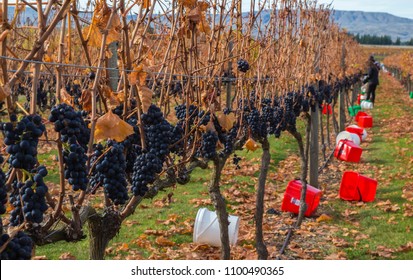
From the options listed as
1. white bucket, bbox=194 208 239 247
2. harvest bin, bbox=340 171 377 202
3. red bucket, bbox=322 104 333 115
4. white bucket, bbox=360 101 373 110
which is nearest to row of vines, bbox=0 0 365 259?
white bucket, bbox=194 208 239 247

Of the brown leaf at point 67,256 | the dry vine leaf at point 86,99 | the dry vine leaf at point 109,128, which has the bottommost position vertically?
the brown leaf at point 67,256

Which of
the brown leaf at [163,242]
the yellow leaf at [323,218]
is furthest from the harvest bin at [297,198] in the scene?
the brown leaf at [163,242]

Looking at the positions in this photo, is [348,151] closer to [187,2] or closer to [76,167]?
[187,2]

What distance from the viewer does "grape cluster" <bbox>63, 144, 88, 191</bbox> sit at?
206 cm

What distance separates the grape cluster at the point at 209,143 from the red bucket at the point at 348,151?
21.2 feet

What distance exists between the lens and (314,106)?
7.95 m

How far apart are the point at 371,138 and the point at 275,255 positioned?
8.11 m

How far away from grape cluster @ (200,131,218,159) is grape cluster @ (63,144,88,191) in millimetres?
1670

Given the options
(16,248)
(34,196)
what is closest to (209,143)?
(34,196)

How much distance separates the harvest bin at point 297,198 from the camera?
6434mm

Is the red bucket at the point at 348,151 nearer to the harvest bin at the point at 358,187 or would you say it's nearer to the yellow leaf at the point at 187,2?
the harvest bin at the point at 358,187

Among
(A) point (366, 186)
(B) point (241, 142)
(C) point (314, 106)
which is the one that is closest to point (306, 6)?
(C) point (314, 106)

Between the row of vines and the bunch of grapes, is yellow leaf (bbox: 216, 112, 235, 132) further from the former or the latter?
the bunch of grapes

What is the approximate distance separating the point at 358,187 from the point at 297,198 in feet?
3.93
